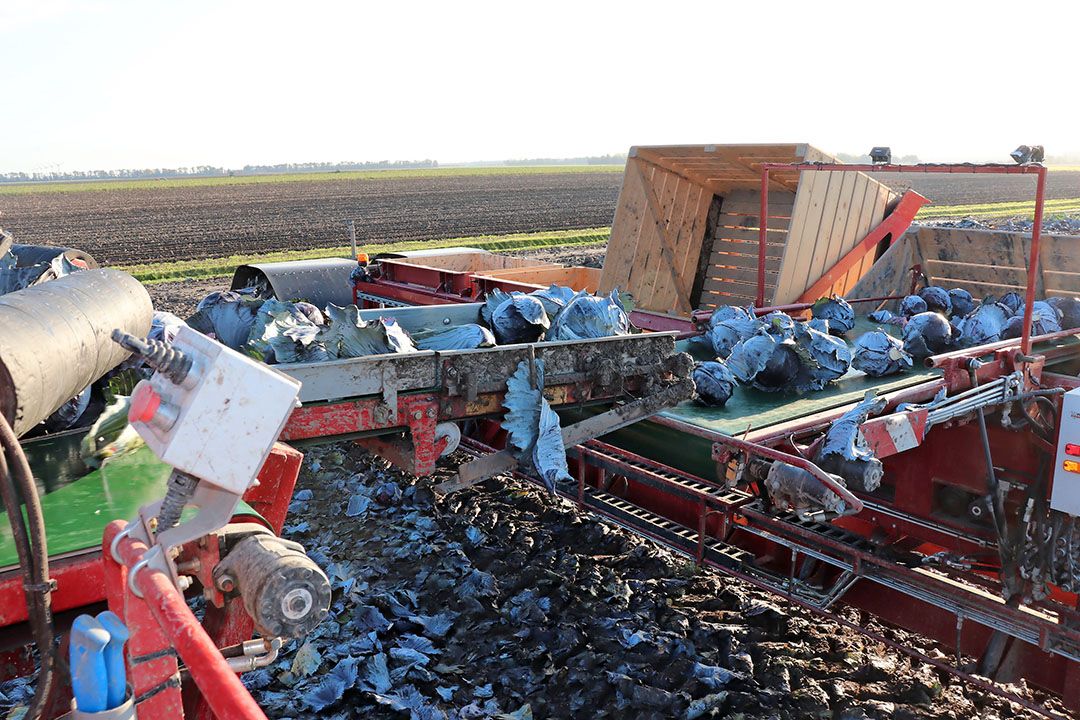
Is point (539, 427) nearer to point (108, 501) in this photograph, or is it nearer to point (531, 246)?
point (108, 501)

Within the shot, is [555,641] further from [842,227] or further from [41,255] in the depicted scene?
[842,227]

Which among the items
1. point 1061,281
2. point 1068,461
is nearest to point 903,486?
point 1068,461

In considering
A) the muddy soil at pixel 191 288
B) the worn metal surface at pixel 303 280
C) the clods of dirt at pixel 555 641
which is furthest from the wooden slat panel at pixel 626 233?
the muddy soil at pixel 191 288

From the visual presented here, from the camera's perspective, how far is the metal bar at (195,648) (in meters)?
1.29

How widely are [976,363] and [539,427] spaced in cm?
219

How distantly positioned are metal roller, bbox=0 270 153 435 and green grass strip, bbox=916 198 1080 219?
3182 cm

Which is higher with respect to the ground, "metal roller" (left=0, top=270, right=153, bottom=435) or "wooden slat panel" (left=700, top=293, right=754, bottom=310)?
"metal roller" (left=0, top=270, right=153, bottom=435)

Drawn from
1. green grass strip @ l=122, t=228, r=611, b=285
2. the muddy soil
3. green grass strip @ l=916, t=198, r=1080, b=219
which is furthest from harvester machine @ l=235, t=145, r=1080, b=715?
green grass strip @ l=916, t=198, r=1080, b=219

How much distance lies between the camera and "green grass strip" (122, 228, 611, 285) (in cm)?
1791

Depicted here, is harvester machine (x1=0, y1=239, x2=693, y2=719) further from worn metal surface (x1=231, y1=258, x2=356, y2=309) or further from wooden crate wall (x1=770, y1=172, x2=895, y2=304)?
worn metal surface (x1=231, y1=258, x2=356, y2=309)

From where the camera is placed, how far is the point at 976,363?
4.00 metres

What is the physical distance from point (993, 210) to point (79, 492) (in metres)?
38.7

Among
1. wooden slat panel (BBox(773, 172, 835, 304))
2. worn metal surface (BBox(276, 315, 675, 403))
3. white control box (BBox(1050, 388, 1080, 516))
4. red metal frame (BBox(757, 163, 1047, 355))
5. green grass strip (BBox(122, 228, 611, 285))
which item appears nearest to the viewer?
worn metal surface (BBox(276, 315, 675, 403))

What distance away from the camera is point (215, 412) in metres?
1.50
